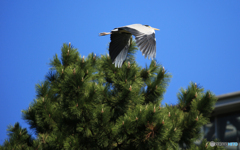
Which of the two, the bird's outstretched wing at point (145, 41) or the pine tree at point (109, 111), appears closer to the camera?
the bird's outstretched wing at point (145, 41)

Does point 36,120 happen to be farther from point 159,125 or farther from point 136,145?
point 159,125

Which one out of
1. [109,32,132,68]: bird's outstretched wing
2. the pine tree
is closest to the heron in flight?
[109,32,132,68]: bird's outstretched wing

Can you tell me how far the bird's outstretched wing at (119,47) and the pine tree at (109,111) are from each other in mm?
154

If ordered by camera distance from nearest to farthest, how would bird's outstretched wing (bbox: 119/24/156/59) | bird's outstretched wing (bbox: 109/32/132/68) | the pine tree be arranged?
bird's outstretched wing (bbox: 119/24/156/59), the pine tree, bird's outstretched wing (bbox: 109/32/132/68)

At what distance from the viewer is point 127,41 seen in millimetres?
3066

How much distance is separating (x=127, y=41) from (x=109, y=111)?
814 millimetres

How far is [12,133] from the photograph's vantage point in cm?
345

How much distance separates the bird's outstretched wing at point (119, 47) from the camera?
2.92m

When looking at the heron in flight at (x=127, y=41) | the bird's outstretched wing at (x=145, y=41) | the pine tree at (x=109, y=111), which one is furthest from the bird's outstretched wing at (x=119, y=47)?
the bird's outstretched wing at (x=145, y=41)

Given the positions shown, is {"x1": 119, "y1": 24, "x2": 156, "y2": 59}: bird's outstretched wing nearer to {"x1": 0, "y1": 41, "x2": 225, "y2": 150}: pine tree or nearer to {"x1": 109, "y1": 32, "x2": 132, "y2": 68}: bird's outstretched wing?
{"x1": 109, "y1": 32, "x2": 132, "y2": 68}: bird's outstretched wing

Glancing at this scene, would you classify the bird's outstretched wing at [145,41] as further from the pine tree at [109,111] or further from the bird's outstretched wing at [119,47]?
the pine tree at [109,111]

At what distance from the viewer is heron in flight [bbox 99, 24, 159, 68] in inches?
98.3

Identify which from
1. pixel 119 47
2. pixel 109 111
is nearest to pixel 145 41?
pixel 119 47

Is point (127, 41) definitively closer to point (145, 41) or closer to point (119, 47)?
point (119, 47)
